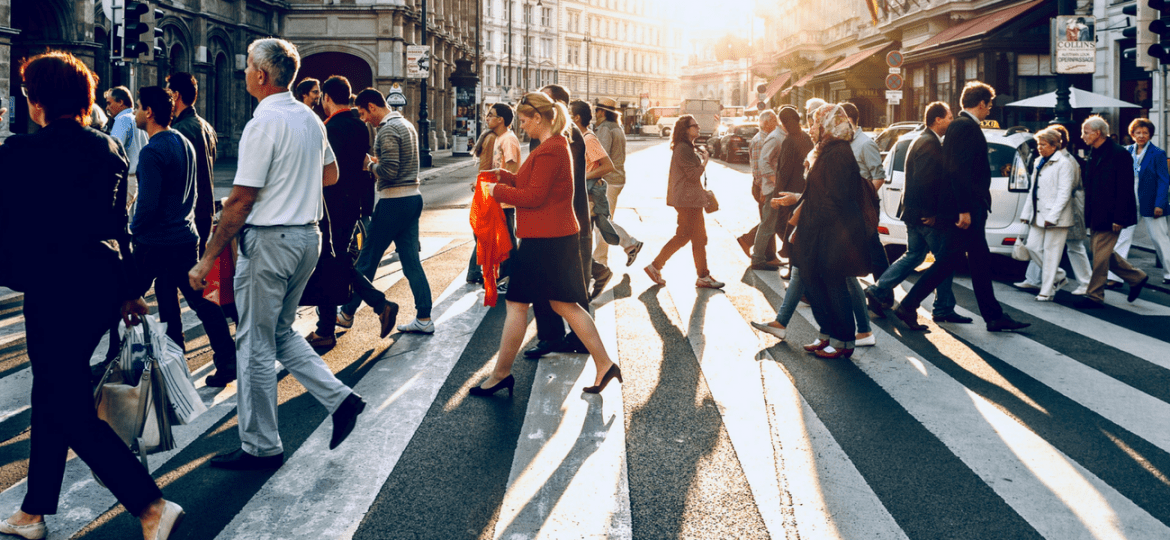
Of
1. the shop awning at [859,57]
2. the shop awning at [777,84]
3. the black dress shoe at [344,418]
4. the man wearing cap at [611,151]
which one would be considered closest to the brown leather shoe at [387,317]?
the black dress shoe at [344,418]

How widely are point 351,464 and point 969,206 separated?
5.09 meters

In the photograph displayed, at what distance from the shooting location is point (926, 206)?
7582mm

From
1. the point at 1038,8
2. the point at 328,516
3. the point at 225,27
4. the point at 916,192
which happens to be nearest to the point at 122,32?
the point at 916,192

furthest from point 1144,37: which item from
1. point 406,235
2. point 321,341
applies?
point 321,341

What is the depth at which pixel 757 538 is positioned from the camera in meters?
3.67

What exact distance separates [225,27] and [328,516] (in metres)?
28.8

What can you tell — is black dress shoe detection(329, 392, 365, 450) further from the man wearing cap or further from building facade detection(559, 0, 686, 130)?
building facade detection(559, 0, 686, 130)

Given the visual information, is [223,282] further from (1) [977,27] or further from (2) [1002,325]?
(1) [977,27]

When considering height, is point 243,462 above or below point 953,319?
below

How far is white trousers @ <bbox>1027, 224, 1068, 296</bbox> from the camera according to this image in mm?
8992

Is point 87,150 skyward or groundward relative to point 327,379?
skyward

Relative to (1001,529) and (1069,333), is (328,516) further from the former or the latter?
(1069,333)

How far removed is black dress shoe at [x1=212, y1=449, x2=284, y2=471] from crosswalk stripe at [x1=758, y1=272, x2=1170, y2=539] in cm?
312

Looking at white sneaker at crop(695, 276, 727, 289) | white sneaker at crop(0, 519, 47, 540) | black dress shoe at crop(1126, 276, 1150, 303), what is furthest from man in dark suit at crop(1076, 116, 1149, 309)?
white sneaker at crop(0, 519, 47, 540)
